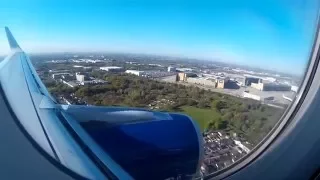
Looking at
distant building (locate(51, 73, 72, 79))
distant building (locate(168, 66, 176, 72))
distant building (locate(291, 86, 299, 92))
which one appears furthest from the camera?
distant building (locate(291, 86, 299, 92))

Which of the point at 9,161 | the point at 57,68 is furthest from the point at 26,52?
the point at 9,161

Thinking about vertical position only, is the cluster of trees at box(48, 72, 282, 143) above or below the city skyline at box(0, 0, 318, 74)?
below

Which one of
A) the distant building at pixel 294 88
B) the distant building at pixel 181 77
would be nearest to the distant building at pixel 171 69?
the distant building at pixel 181 77

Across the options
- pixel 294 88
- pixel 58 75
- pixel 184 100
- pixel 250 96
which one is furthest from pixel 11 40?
pixel 294 88

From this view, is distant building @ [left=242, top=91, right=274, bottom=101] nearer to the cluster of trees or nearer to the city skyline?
the cluster of trees

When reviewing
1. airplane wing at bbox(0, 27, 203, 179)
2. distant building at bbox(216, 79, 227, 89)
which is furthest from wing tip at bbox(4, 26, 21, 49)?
distant building at bbox(216, 79, 227, 89)

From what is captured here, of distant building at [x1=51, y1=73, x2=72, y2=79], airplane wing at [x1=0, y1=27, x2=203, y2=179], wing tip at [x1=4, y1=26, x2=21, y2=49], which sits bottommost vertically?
airplane wing at [x1=0, y1=27, x2=203, y2=179]

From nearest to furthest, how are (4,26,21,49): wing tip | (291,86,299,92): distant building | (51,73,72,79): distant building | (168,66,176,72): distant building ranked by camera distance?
1. (4,26,21,49): wing tip
2. (51,73,72,79): distant building
3. (168,66,176,72): distant building
4. (291,86,299,92): distant building

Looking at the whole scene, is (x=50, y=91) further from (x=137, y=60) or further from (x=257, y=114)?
(x=257, y=114)
